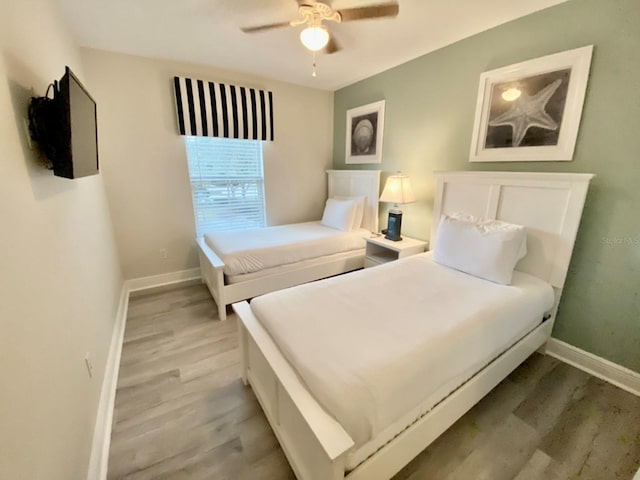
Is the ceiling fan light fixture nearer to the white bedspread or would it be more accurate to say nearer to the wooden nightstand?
the white bedspread

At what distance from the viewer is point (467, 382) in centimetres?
138

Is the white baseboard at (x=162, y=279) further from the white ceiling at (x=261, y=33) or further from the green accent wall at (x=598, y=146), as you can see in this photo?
the green accent wall at (x=598, y=146)

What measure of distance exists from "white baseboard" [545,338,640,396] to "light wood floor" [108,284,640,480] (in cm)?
8

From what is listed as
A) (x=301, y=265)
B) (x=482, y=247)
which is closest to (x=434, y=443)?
(x=482, y=247)

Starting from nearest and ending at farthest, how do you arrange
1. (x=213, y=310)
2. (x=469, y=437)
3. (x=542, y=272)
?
(x=469, y=437), (x=542, y=272), (x=213, y=310)

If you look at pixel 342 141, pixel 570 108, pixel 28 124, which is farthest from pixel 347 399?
pixel 342 141

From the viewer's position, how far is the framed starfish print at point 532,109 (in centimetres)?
180

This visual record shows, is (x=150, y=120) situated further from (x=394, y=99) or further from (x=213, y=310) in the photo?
(x=394, y=99)

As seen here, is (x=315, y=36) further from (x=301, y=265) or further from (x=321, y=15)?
(x=301, y=265)

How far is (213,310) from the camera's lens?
105 inches

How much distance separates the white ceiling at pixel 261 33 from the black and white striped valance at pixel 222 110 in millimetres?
249

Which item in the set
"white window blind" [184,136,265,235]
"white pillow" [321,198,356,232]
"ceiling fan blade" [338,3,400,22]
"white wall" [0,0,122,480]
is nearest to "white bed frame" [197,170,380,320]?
"white pillow" [321,198,356,232]

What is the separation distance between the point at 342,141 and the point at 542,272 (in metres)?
2.84

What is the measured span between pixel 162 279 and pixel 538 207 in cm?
378
